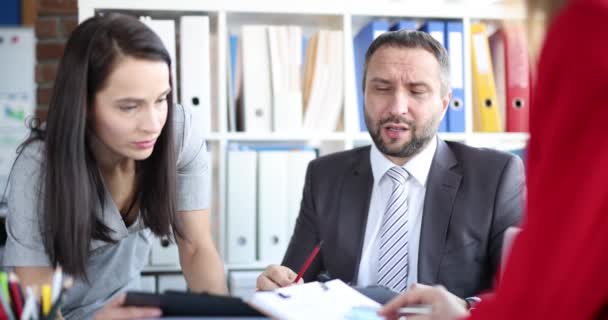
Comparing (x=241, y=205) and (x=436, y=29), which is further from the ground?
(x=436, y=29)

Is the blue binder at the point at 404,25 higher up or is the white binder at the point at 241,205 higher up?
the blue binder at the point at 404,25

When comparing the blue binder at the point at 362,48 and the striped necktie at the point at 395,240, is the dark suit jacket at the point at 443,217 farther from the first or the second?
the blue binder at the point at 362,48

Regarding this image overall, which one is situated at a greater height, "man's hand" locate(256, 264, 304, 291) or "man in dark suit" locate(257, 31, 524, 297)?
"man in dark suit" locate(257, 31, 524, 297)

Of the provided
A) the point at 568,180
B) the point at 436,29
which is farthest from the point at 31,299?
the point at 436,29

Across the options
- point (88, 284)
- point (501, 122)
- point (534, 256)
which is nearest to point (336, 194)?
point (88, 284)

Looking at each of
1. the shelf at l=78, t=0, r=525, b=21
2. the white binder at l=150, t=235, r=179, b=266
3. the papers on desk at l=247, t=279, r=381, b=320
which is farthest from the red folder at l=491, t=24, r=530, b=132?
the papers on desk at l=247, t=279, r=381, b=320

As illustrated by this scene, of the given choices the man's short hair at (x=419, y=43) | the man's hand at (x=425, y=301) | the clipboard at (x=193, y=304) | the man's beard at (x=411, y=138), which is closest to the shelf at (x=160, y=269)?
the man's beard at (x=411, y=138)

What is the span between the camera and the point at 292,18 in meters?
2.32

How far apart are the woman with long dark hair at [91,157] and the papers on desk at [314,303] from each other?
21.2 inches

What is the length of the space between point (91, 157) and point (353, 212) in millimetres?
679

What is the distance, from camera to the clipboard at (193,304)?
0.82 metres

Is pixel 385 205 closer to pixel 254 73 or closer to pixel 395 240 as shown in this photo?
pixel 395 240

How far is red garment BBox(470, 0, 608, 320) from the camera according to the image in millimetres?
501

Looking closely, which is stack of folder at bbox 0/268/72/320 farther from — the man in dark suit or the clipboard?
the man in dark suit
